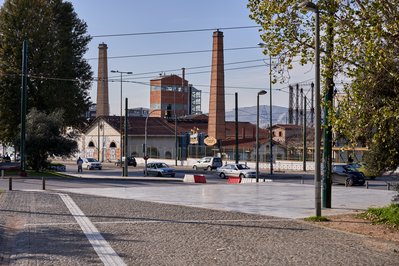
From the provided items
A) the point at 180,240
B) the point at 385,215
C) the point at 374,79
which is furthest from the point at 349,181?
the point at 180,240

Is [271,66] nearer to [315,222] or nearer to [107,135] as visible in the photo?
[315,222]

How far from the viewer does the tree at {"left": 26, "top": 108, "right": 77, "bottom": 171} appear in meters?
41.8

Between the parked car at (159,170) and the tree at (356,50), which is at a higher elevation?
the tree at (356,50)

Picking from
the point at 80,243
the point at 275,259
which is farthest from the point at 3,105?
the point at 275,259

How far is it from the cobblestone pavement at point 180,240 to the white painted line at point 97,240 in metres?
0.13

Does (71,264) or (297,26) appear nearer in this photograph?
(71,264)

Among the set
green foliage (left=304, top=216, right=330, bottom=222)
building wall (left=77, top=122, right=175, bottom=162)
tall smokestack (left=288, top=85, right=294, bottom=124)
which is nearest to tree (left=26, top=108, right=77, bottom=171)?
green foliage (left=304, top=216, right=330, bottom=222)

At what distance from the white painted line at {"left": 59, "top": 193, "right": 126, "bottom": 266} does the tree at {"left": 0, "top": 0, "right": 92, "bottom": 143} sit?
100 ft

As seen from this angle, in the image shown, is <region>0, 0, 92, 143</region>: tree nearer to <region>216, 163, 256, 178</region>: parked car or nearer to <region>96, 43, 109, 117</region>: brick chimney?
<region>216, 163, 256, 178</region>: parked car

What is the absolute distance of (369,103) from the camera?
44.5 feet

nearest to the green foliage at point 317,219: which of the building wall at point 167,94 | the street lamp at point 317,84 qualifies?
the street lamp at point 317,84

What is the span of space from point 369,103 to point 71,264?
780cm

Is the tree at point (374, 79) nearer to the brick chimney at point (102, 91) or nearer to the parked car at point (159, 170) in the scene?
the parked car at point (159, 170)

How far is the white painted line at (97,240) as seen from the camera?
1041 centimetres
